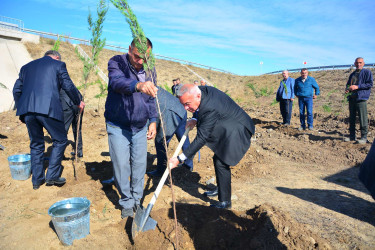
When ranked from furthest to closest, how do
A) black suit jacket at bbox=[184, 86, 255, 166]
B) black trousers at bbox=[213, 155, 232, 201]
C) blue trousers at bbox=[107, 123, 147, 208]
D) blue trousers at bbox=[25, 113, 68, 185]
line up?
1. blue trousers at bbox=[25, 113, 68, 185]
2. black trousers at bbox=[213, 155, 232, 201]
3. black suit jacket at bbox=[184, 86, 255, 166]
4. blue trousers at bbox=[107, 123, 147, 208]

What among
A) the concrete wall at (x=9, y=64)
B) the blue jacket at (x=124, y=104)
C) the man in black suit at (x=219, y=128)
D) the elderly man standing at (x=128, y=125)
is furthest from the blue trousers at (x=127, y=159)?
the concrete wall at (x=9, y=64)

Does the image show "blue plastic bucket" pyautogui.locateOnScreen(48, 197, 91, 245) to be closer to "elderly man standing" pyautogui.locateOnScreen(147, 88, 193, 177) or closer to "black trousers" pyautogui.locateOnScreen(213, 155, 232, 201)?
"black trousers" pyautogui.locateOnScreen(213, 155, 232, 201)

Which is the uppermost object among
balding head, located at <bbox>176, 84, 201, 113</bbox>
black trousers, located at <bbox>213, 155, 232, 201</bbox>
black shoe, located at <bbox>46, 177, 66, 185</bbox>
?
balding head, located at <bbox>176, 84, 201, 113</bbox>

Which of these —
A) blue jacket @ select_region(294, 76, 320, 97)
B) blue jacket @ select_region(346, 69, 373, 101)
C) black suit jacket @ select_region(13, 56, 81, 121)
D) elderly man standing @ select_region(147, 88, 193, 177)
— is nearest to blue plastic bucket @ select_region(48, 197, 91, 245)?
black suit jacket @ select_region(13, 56, 81, 121)

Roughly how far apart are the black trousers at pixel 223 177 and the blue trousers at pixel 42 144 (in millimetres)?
2356

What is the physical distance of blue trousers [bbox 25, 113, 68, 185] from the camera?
3699mm

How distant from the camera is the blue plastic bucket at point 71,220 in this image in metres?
2.50

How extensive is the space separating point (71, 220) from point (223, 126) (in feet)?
6.50

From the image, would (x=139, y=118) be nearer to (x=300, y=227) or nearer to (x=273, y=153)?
(x=300, y=227)

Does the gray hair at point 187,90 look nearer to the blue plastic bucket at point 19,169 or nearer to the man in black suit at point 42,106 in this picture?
the man in black suit at point 42,106

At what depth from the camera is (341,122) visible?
991cm

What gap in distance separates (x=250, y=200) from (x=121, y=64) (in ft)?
8.96

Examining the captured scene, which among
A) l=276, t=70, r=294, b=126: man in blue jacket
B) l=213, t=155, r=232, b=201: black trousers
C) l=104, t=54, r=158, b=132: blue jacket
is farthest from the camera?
l=276, t=70, r=294, b=126: man in blue jacket

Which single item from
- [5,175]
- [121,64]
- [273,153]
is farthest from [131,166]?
[273,153]
